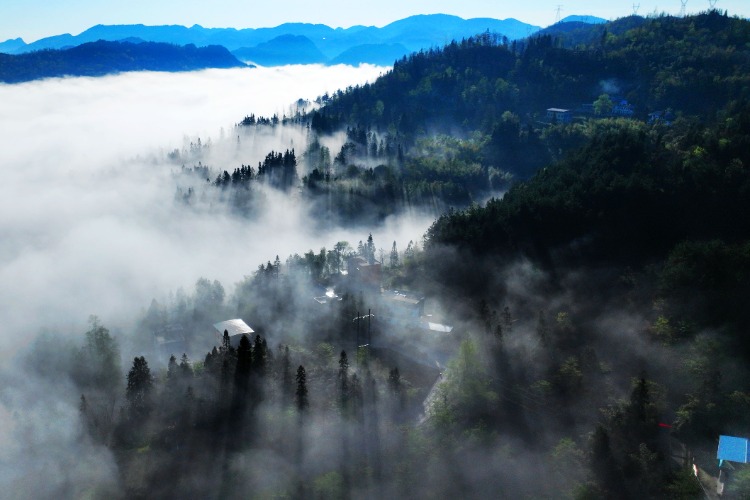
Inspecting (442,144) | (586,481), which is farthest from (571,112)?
(586,481)

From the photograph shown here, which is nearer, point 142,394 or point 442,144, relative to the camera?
point 142,394

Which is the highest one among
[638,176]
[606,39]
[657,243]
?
[606,39]

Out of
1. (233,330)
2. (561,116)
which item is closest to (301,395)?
(233,330)

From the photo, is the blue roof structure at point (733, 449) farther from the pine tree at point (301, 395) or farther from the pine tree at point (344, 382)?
the pine tree at point (301, 395)

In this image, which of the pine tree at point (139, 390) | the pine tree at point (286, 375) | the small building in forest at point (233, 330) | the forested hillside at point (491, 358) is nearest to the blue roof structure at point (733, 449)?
the forested hillside at point (491, 358)

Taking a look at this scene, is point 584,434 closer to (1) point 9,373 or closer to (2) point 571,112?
(1) point 9,373

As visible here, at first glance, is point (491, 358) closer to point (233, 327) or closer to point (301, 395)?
point (301, 395)

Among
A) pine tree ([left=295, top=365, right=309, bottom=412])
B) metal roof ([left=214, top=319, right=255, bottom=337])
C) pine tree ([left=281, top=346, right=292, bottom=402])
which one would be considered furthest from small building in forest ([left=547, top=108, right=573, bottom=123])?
pine tree ([left=295, top=365, right=309, bottom=412])
